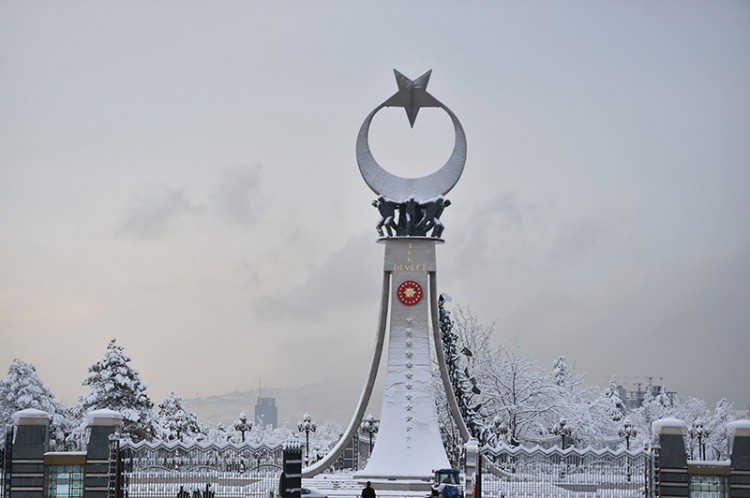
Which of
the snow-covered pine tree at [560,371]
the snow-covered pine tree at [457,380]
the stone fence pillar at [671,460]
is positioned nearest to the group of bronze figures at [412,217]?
the snow-covered pine tree at [457,380]

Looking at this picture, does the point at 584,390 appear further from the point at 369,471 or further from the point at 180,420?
the point at 369,471

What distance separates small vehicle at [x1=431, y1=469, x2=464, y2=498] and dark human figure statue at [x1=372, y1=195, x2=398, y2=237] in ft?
31.1

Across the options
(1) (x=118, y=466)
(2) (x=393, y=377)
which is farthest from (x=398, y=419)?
(1) (x=118, y=466)

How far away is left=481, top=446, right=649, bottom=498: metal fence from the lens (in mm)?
27594

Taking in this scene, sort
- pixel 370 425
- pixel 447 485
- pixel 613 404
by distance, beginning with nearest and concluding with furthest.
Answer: pixel 447 485, pixel 370 425, pixel 613 404

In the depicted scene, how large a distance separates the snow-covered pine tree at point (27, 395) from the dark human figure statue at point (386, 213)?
18.7 metres

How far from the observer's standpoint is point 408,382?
1259 inches

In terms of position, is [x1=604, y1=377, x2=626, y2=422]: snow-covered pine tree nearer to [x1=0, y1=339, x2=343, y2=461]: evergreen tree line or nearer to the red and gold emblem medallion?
[x1=0, y1=339, x2=343, y2=461]: evergreen tree line

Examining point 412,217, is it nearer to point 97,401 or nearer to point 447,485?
point 447,485

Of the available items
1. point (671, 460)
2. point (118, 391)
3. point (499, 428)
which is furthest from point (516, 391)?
point (671, 460)

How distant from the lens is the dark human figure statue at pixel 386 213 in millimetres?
32719

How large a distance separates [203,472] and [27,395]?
62.4ft

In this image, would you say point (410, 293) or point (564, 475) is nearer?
point (564, 475)

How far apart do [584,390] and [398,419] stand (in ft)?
81.2
